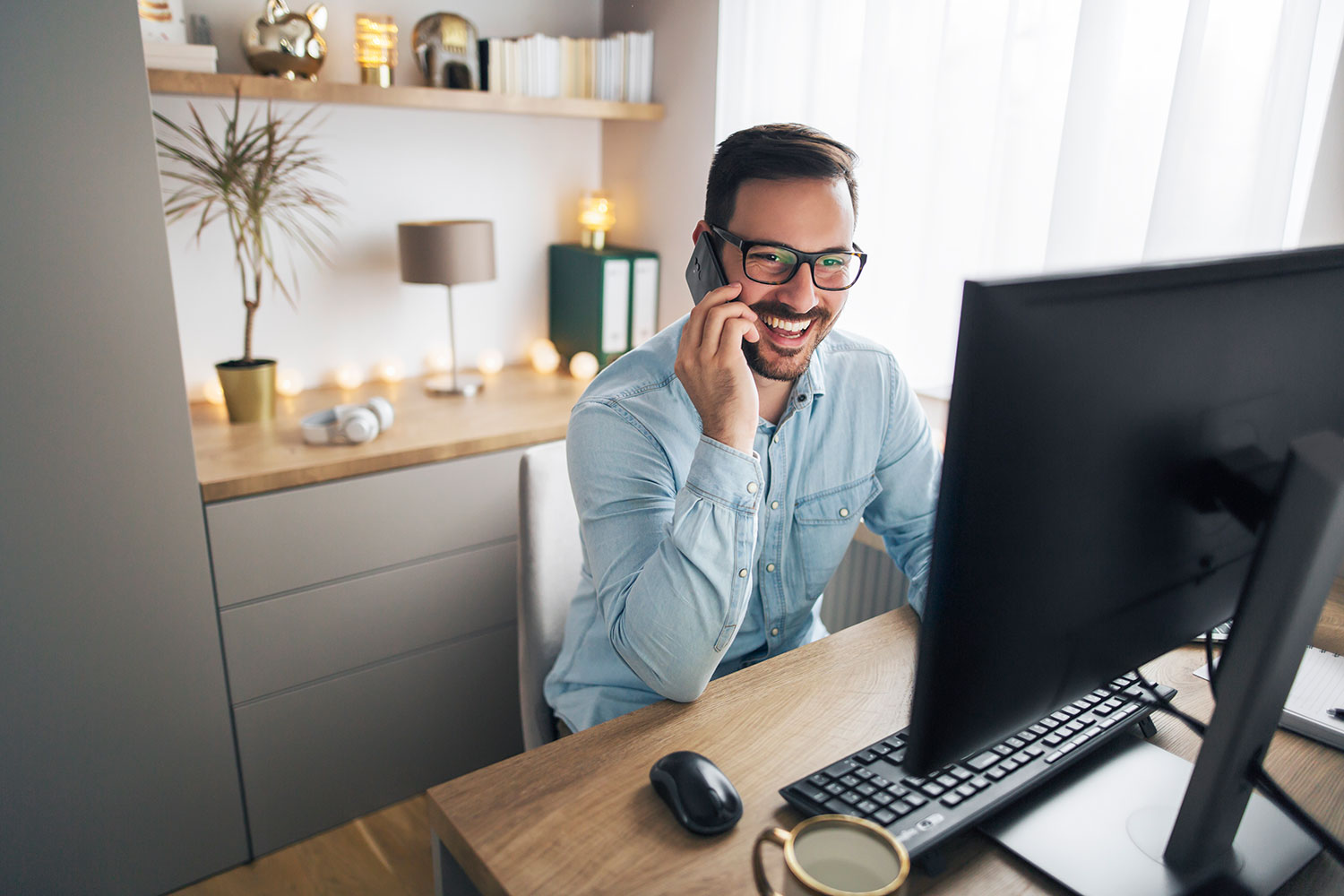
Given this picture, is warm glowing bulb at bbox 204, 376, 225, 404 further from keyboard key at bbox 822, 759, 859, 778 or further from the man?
keyboard key at bbox 822, 759, 859, 778

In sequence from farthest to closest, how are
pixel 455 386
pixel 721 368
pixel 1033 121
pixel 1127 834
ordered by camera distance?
1. pixel 455 386
2. pixel 1033 121
3. pixel 721 368
4. pixel 1127 834

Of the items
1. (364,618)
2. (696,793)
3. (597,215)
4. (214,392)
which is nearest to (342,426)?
(364,618)

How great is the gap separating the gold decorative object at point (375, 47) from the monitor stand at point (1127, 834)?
6.74 ft

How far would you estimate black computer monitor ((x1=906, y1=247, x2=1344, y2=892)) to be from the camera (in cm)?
53


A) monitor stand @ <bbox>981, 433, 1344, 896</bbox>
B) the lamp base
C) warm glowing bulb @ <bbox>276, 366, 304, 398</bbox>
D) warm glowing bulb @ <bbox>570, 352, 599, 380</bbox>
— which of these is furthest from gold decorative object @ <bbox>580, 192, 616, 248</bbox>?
monitor stand @ <bbox>981, 433, 1344, 896</bbox>

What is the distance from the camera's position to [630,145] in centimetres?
261

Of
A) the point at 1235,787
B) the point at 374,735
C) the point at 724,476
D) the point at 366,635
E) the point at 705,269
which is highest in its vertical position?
the point at 705,269

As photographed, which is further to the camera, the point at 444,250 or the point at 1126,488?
the point at 444,250

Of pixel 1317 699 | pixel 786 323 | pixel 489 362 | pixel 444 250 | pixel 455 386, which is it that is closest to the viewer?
pixel 1317 699

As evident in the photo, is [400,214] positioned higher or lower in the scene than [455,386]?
higher

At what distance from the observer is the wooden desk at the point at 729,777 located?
699mm

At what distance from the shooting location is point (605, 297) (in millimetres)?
2453

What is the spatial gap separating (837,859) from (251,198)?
189 centimetres

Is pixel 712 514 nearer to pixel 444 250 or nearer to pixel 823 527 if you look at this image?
pixel 823 527
